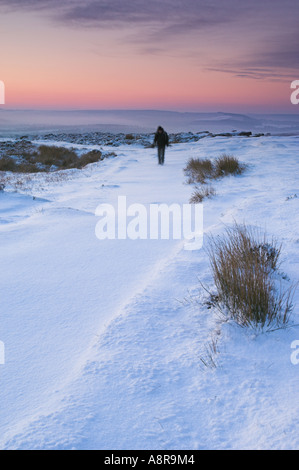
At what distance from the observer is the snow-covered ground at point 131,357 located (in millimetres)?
1607

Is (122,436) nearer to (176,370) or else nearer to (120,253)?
(176,370)

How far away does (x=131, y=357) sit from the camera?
2.16m

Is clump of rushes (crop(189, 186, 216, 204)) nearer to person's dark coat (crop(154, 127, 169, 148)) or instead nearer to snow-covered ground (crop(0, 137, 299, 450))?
snow-covered ground (crop(0, 137, 299, 450))

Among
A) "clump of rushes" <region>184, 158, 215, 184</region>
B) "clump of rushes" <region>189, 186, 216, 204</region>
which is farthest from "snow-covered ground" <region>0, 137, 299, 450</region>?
"clump of rushes" <region>184, 158, 215, 184</region>

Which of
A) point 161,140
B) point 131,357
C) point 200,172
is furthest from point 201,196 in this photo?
point 161,140

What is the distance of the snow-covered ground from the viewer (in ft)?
5.27

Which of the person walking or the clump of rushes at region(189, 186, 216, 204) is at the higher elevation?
the person walking

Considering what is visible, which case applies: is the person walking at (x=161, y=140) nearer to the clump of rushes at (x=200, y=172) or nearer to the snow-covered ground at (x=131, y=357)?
the clump of rushes at (x=200, y=172)

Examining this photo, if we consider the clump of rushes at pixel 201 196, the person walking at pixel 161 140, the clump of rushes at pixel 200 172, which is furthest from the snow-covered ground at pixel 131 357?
the person walking at pixel 161 140

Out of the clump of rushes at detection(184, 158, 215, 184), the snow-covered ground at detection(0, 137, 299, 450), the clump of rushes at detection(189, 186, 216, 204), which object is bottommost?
the snow-covered ground at detection(0, 137, 299, 450)
